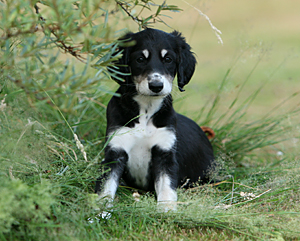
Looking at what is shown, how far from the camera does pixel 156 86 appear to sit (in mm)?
2967

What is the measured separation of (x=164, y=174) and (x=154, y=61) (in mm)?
932

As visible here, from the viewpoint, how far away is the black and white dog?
3090 millimetres

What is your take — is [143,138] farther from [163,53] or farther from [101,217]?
[101,217]

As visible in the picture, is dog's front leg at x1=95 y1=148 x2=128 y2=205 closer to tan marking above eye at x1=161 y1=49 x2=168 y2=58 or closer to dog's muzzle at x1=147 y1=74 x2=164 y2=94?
dog's muzzle at x1=147 y1=74 x2=164 y2=94

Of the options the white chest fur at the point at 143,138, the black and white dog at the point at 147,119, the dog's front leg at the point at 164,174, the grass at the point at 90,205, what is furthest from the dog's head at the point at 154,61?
the grass at the point at 90,205

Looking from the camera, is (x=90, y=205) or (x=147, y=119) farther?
(x=147, y=119)

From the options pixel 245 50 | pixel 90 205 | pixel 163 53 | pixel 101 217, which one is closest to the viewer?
pixel 90 205

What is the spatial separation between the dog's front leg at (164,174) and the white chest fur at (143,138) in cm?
6

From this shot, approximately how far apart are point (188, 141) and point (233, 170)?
66cm

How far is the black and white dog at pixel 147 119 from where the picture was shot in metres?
3.09

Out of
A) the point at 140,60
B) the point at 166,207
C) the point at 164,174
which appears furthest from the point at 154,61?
the point at 166,207

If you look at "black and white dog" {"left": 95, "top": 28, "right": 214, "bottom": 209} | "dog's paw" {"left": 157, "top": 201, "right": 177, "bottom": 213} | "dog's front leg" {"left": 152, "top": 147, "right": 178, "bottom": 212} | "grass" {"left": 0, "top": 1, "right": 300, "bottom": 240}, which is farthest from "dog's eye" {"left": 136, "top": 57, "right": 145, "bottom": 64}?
"dog's paw" {"left": 157, "top": 201, "right": 177, "bottom": 213}

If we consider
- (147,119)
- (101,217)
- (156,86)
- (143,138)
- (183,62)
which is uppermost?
(183,62)

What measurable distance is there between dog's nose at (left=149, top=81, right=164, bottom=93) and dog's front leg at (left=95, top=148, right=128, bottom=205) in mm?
597
